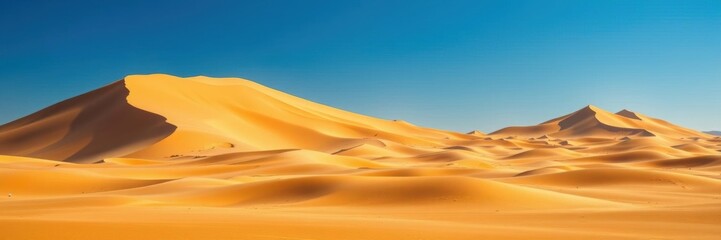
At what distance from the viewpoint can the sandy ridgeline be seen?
10.2 meters

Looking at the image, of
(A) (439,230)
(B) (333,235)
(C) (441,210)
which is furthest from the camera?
(C) (441,210)

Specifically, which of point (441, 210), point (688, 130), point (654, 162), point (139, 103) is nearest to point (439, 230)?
point (441, 210)

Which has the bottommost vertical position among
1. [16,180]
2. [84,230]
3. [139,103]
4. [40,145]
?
[84,230]

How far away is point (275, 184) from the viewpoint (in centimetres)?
2188

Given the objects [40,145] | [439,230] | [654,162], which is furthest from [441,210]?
[40,145]

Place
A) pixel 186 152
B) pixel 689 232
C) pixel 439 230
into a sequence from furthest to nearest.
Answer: pixel 186 152 → pixel 689 232 → pixel 439 230

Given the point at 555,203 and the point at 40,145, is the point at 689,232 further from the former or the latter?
the point at 40,145

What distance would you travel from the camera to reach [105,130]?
204ft

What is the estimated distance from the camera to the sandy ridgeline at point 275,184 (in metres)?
10.2

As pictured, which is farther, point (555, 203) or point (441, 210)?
point (555, 203)

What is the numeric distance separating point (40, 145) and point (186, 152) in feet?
69.0

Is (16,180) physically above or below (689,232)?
above

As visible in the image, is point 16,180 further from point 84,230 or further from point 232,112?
point 232,112

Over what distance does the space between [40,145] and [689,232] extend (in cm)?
6493
